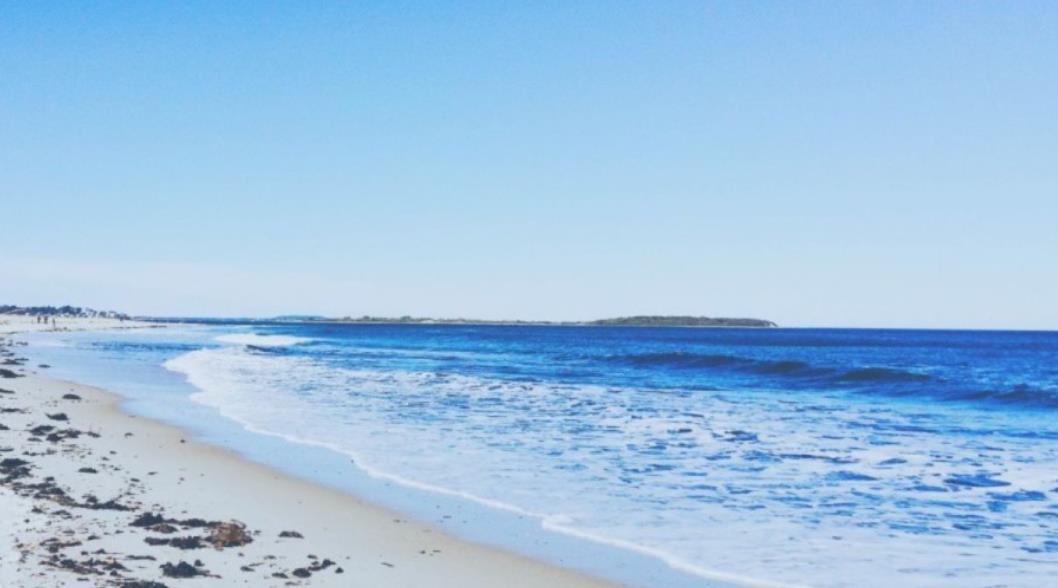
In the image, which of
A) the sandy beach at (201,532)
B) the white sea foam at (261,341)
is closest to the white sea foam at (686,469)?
the sandy beach at (201,532)

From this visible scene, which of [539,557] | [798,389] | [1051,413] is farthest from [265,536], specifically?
[798,389]

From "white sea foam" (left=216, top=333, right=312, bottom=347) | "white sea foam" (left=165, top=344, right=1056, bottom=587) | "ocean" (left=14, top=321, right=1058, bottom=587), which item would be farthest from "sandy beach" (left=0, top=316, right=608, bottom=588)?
"white sea foam" (left=216, top=333, right=312, bottom=347)

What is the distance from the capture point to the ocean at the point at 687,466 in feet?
29.3

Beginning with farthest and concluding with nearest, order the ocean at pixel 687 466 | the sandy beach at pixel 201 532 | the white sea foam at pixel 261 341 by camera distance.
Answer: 1. the white sea foam at pixel 261 341
2. the ocean at pixel 687 466
3. the sandy beach at pixel 201 532

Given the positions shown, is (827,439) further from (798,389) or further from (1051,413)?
(798,389)

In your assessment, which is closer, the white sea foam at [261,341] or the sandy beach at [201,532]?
the sandy beach at [201,532]

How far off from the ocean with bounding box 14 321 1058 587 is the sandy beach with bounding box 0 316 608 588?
65 centimetres

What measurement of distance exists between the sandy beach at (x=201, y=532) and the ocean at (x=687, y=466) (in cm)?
65

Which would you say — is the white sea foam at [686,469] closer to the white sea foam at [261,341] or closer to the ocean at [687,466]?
the ocean at [687,466]

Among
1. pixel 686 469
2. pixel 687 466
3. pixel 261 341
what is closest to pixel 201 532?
pixel 686 469

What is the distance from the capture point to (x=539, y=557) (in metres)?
8.73

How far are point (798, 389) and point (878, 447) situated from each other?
57.8ft

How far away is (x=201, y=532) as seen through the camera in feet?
28.7

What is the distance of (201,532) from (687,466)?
7732mm
